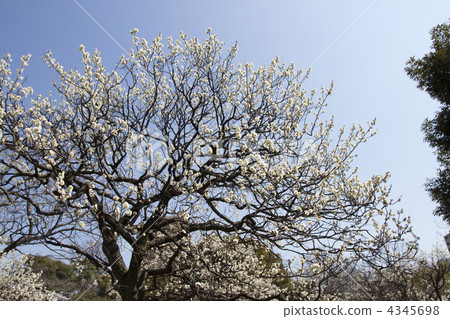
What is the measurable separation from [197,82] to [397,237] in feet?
16.2

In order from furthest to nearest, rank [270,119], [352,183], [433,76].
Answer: [433,76]
[270,119]
[352,183]

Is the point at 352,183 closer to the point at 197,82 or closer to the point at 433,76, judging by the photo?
the point at 197,82

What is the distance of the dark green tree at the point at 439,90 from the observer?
8062 mm

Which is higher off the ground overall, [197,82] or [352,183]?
[197,82]

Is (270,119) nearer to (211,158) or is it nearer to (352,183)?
(211,158)

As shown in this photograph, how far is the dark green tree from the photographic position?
8.06m

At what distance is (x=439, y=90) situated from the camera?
331 inches

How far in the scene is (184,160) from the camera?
5.80m

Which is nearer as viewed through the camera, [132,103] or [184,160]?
[184,160]

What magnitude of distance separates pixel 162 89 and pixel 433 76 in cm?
752

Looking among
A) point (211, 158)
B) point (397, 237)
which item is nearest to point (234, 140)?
point (211, 158)
